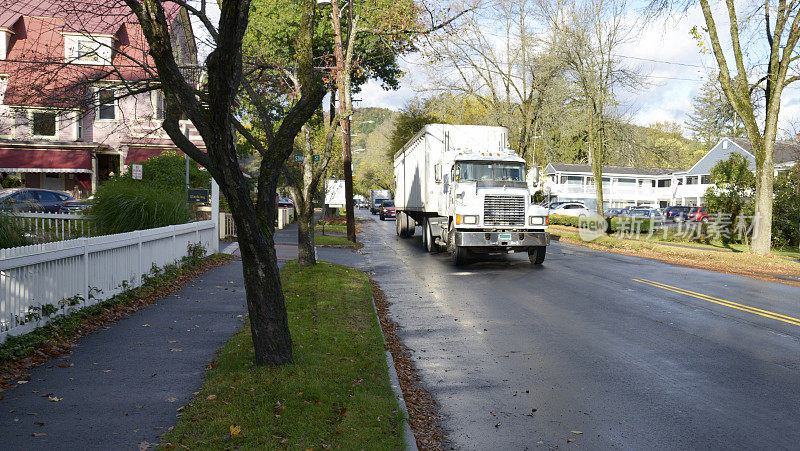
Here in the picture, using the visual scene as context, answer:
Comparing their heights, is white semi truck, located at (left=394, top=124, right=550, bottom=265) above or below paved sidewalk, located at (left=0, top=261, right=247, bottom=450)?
above

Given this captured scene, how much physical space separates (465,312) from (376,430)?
19.2 ft

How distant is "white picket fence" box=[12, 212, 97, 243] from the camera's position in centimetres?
1116

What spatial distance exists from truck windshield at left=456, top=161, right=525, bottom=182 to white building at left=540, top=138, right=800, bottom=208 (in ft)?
164

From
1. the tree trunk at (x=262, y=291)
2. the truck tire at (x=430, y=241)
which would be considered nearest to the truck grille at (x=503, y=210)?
the truck tire at (x=430, y=241)

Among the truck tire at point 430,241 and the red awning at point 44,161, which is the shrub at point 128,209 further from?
Result: the red awning at point 44,161

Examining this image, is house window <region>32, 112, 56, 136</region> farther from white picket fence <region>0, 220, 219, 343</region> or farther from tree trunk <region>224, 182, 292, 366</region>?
tree trunk <region>224, 182, 292, 366</region>

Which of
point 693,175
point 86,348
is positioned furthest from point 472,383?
point 693,175

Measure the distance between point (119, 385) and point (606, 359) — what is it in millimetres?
5519

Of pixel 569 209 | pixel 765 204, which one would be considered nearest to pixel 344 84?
pixel 765 204

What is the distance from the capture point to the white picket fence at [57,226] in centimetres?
1116

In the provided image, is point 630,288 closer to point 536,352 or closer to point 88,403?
point 536,352

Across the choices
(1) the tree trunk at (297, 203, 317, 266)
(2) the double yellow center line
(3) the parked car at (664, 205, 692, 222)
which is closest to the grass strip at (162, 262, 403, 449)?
(1) the tree trunk at (297, 203, 317, 266)

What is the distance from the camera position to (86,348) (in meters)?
6.92

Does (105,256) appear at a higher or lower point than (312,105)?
lower
